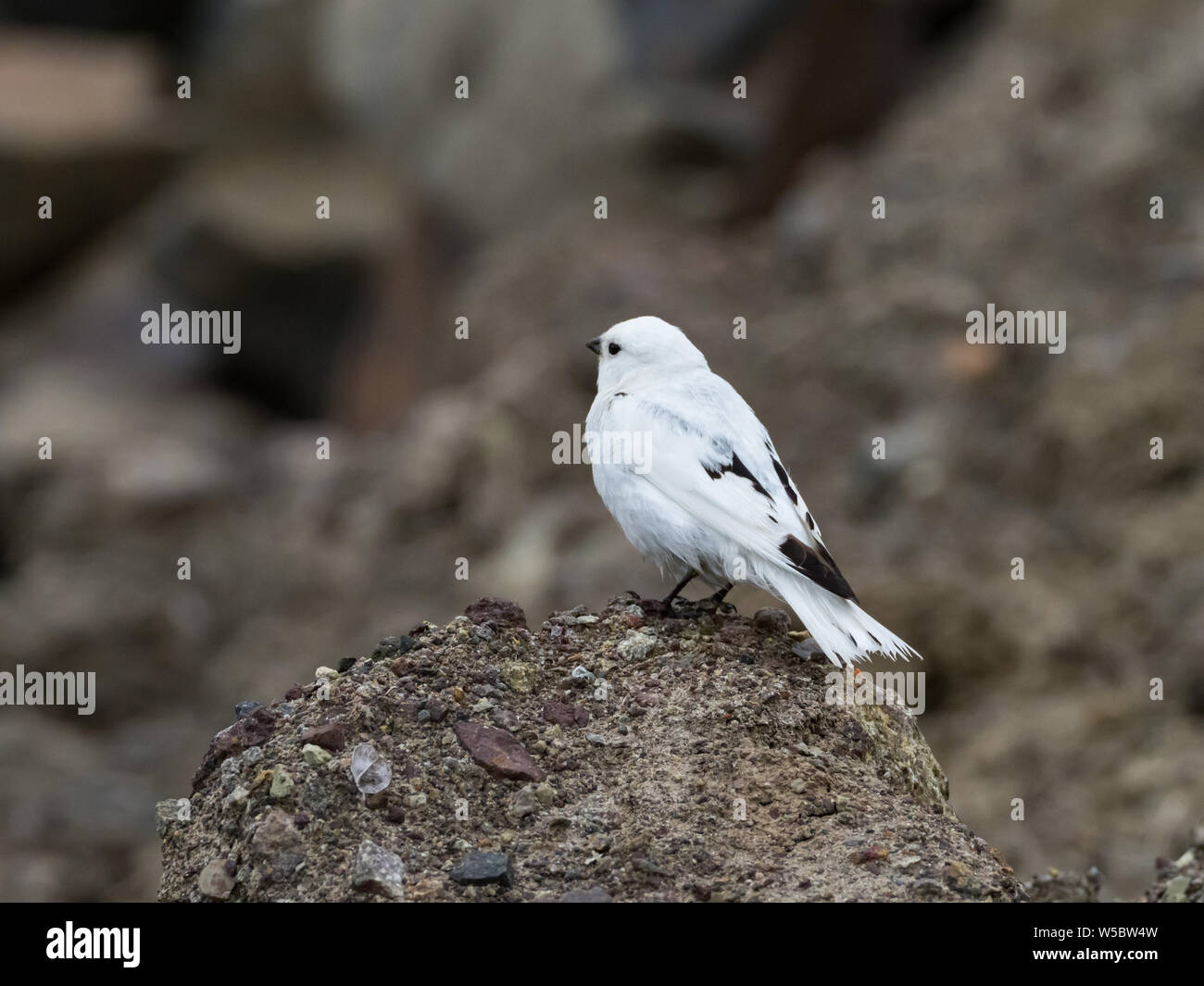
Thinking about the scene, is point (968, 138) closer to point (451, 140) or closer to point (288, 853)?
point (451, 140)

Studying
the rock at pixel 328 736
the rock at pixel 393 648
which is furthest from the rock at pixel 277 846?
the rock at pixel 393 648

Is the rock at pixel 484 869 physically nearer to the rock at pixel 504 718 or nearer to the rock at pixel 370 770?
the rock at pixel 370 770

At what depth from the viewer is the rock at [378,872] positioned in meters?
3.57

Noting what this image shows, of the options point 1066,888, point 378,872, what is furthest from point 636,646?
point 1066,888

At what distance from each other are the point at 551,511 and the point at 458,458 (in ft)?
4.10

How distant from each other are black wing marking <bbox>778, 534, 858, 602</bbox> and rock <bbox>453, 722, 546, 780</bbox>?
1.12 metres

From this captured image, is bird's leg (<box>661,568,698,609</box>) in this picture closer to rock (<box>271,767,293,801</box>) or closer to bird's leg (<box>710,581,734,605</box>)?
bird's leg (<box>710,581,734,605</box>)

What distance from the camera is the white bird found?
466 centimetres

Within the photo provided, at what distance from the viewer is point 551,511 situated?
11.0 metres

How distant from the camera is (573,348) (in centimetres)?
1217

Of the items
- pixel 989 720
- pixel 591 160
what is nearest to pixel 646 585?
pixel 989 720

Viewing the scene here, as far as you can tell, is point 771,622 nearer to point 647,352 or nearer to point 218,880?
point 647,352

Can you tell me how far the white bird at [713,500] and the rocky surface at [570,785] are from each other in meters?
0.20

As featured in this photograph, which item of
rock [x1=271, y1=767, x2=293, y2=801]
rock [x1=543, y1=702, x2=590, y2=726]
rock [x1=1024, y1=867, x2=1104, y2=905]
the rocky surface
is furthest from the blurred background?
rock [x1=271, y1=767, x2=293, y2=801]
